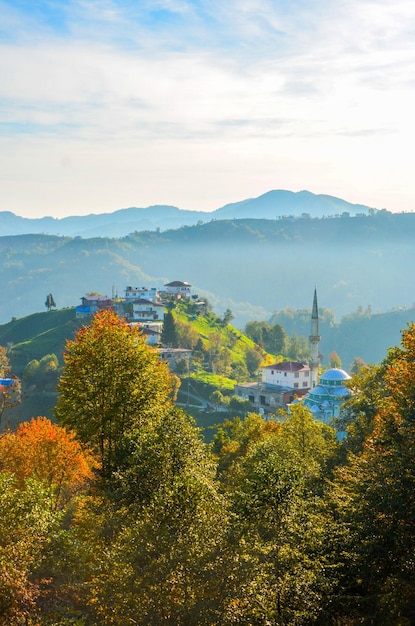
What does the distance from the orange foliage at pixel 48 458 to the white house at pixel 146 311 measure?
10102 cm

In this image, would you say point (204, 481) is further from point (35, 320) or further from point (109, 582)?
point (35, 320)

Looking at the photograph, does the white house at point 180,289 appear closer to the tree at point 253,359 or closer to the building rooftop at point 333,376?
the tree at point 253,359

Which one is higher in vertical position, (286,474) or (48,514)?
(286,474)

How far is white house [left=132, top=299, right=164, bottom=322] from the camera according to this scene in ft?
481

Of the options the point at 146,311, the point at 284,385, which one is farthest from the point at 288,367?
the point at 146,311

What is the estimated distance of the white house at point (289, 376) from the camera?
117m

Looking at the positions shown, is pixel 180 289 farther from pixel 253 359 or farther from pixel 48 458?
pixel 48 458

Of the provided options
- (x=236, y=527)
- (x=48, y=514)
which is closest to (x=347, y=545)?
(x=236, y=527)

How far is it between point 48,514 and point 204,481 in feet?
21.8

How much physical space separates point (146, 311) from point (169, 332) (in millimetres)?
14419

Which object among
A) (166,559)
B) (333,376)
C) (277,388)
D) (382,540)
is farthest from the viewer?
(277,388)

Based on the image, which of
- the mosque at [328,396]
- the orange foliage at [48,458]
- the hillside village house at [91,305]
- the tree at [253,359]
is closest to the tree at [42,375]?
the hillside village house at [91,305]

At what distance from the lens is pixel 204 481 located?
78.1 feet

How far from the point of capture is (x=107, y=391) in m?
Answer: 33.0
